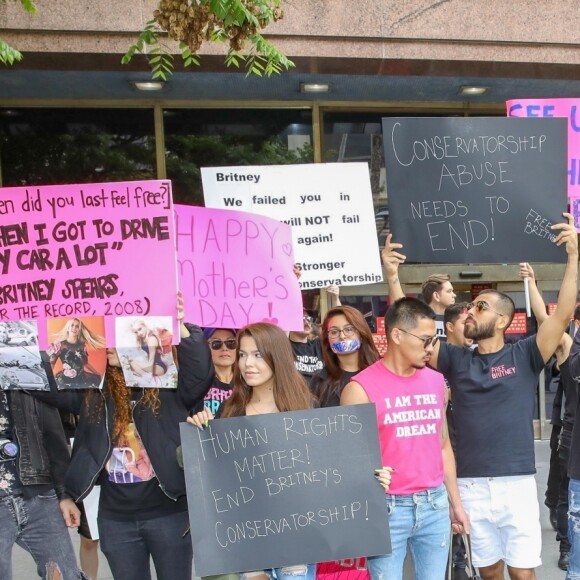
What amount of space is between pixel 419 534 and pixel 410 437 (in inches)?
17.2

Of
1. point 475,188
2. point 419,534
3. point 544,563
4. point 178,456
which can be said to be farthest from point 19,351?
point 544,563

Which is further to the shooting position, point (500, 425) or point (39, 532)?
point (500, 425)

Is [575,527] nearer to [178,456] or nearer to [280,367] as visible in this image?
[280,367]

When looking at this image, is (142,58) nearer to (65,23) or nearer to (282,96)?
(65,23)

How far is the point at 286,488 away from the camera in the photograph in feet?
9.93

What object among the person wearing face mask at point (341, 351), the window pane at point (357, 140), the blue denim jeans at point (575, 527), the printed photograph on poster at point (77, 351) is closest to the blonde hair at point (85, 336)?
the printed photograph on poster at point (77, 351)

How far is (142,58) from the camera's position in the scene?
6.54 m

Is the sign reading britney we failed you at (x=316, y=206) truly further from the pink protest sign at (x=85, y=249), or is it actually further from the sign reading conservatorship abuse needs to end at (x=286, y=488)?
the sign reading conservatorship abuse needs to end at (x=286, y=488)

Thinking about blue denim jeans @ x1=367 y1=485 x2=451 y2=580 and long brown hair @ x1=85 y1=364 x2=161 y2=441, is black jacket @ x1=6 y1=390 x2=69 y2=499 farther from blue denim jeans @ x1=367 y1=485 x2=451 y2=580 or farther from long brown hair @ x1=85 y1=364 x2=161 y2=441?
blue denim jeans @ x1=367 y1=485 x2=451 y2=580

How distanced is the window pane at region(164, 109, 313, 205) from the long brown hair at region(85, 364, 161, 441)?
4839 mm

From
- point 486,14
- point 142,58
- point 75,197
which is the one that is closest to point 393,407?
point 75,197

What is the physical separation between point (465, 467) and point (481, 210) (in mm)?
1372

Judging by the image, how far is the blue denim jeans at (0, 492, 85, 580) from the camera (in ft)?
10.9

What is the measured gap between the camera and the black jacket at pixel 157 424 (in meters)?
3.21
